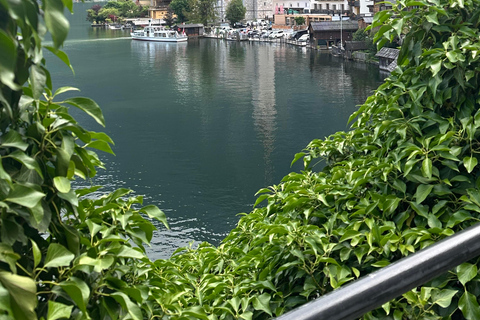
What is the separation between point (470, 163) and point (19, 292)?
2159 mm

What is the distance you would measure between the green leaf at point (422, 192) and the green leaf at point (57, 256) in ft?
5.80

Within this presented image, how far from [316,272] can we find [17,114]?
166 cm

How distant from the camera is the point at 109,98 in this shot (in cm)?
3609

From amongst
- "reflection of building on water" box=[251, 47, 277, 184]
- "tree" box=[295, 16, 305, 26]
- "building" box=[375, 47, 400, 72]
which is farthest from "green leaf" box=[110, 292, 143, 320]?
"tree" box=[295, 16, 305, 26]

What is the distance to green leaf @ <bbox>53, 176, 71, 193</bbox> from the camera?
184 centimetres

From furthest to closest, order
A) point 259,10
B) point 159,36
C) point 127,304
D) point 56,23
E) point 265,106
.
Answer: point 259,10
point 159,36
point 265,106
point 127,304
point 56,23

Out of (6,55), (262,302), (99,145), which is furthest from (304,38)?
(6,55)

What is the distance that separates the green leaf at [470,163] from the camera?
2.83m

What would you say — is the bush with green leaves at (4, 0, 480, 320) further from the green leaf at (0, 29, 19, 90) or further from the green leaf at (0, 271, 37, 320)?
the green leaf at (0, 29, 19, 90)

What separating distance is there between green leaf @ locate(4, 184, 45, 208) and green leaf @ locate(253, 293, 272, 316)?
4.79ft

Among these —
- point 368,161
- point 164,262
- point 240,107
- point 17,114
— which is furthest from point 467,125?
point 240,107

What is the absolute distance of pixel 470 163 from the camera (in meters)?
2.84

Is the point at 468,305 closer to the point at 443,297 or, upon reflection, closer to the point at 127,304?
the point at 443,297

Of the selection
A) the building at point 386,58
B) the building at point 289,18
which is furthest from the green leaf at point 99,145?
the building at point 289,18
